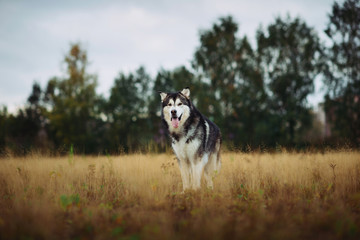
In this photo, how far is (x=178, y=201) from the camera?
14.6 ft

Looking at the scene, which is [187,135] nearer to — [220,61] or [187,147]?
[187,147]

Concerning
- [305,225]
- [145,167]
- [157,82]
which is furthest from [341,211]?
[157,82]

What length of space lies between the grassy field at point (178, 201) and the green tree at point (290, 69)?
14.3 m

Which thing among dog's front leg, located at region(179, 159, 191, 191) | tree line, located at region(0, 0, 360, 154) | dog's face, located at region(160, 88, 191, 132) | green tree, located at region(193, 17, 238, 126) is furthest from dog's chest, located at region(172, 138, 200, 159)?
green tree, located at region(193, 17, 238, 126)

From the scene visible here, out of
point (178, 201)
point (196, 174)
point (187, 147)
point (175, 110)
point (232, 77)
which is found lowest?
point (178, 201)

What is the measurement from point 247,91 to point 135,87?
14455 millimetres

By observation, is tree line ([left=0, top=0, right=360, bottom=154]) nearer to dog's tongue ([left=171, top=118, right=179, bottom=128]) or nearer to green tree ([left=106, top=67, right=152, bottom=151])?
Result: green tree ([left=106, top=67, right=152, bottom=151])

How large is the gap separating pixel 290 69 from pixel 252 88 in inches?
140

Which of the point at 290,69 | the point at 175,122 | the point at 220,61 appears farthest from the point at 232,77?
the point at 175,122

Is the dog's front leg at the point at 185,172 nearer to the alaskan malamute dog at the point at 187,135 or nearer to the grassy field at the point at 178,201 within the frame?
the alaskan malamute dog at the point at 187,135

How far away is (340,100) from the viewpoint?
18.4m

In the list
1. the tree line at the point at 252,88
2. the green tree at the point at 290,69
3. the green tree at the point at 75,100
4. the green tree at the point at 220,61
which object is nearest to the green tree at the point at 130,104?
the tree line at the point at 252,88

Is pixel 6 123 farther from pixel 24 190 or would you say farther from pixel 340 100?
pixel 340 100

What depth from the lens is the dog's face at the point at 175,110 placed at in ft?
16.7
